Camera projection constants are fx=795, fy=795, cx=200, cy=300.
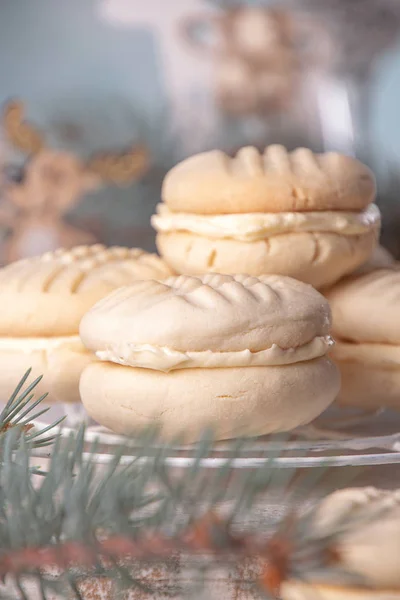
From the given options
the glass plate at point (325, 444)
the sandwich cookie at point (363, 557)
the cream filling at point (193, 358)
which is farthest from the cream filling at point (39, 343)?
the sandwich cookie at point (363, 557)

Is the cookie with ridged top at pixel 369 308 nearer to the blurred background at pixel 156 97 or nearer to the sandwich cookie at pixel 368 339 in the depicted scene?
the sandwich cookie at pixel 368 339

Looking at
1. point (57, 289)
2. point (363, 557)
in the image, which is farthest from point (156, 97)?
point (363, 557)

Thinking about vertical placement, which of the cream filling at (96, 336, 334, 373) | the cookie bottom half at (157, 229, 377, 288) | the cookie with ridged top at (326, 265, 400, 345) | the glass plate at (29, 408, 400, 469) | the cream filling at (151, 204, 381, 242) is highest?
the cream filling at (151, 204, 381, 242)

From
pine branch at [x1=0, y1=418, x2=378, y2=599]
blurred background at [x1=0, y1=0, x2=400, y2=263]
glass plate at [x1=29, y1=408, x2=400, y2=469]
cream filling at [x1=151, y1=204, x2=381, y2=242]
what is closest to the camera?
pine branch at [x1=0, y1=418, x2=378, y2=599]

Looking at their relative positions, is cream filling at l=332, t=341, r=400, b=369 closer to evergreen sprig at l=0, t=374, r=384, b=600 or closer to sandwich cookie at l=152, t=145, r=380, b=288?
sandwich cookie at l=152, t=145, r=380, b=288

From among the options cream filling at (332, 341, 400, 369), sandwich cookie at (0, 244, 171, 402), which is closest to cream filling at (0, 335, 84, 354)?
sandwich cookie at (0, 244, 171, 402)

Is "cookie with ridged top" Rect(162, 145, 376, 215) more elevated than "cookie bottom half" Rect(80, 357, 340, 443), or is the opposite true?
"cookie with ridged top" Rect(162, 145, 376, 215)

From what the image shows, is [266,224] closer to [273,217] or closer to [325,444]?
[273,217]

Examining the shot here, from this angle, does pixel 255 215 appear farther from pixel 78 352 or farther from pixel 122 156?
pixel 122 156

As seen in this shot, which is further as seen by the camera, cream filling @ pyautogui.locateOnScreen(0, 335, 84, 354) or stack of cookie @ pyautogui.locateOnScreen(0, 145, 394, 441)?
cream filling @ pyautogui.locateOnScreen(0, 335, 84, 354)
